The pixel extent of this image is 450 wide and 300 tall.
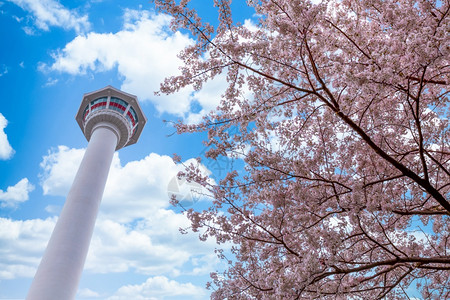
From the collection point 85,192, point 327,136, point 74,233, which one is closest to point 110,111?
point 85,192

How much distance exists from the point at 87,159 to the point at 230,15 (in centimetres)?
1494

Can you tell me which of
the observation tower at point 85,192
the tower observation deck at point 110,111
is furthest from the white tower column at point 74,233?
the tower observation deck at point 110,111

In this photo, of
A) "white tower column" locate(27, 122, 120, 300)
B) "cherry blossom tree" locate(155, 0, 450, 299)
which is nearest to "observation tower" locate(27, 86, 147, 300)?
"white tower column" locate(27, 122, 120, 300)

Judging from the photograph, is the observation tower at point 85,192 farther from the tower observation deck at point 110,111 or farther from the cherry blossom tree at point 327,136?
the cherry blossom tree at point 327,136

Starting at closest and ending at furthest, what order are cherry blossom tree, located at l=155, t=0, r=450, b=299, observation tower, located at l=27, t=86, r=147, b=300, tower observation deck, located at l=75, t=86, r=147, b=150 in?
1. cherry blossom tree, located at l=155, t=0, r=450, b=299
2. observation tower, located at l=27, t=86, r=147, b=300
3. tower observation deck, located at l=75, t=86, r=147, b=150

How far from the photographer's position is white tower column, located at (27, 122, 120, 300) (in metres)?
12.3

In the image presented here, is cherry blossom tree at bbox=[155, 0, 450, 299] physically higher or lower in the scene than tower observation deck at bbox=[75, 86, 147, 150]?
lower

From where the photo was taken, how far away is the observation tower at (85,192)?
12.5 meters

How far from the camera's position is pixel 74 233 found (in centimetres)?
1374

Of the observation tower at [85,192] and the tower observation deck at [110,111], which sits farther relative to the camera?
the tower observation deck at [110,111]

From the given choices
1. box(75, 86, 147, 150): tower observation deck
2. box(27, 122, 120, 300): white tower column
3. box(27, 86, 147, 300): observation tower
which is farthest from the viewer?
box(75, 86, 147, 150): tower observation deck

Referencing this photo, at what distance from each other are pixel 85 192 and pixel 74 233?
89.3 inches

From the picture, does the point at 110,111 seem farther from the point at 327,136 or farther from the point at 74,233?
the point at 327,136

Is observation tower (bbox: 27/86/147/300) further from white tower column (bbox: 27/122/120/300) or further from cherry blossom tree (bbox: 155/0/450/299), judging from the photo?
cherry blossom tree (bbox: 155/0/450/299)
